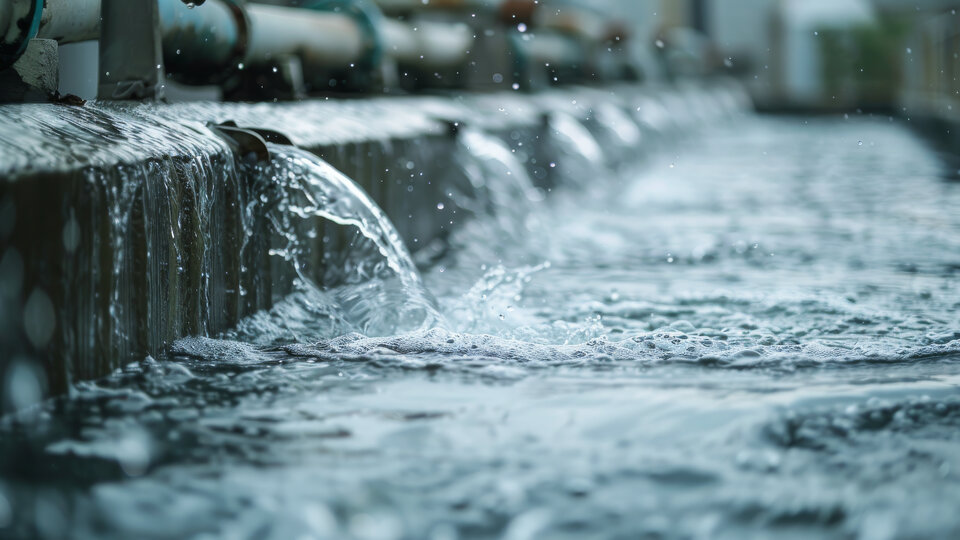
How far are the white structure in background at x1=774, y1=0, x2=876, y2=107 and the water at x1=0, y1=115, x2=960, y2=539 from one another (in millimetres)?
30202

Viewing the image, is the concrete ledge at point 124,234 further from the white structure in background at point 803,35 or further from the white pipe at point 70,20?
the white structure in background at point 803,35

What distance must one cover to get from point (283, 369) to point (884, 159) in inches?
311

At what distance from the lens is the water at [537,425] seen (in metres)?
1.37

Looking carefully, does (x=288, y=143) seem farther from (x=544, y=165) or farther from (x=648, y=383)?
(x=544, y=165)

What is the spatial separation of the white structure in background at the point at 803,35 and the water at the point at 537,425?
30202 mm

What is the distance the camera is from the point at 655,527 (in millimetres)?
1336

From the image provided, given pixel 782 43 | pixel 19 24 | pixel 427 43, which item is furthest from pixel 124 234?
pixel 782 43

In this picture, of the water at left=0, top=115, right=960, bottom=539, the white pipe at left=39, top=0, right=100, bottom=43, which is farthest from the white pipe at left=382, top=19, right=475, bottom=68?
the water at left=0, top=115, right=960, bottom=539

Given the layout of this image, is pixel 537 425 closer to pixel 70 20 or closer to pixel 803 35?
pixel 70 20

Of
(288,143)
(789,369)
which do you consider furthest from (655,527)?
(288,143)

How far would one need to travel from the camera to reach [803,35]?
33531 mm

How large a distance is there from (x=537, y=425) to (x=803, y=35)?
110 ft

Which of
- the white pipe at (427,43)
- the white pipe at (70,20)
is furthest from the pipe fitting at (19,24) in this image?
the white pipe at (427,43)

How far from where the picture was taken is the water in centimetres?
137
